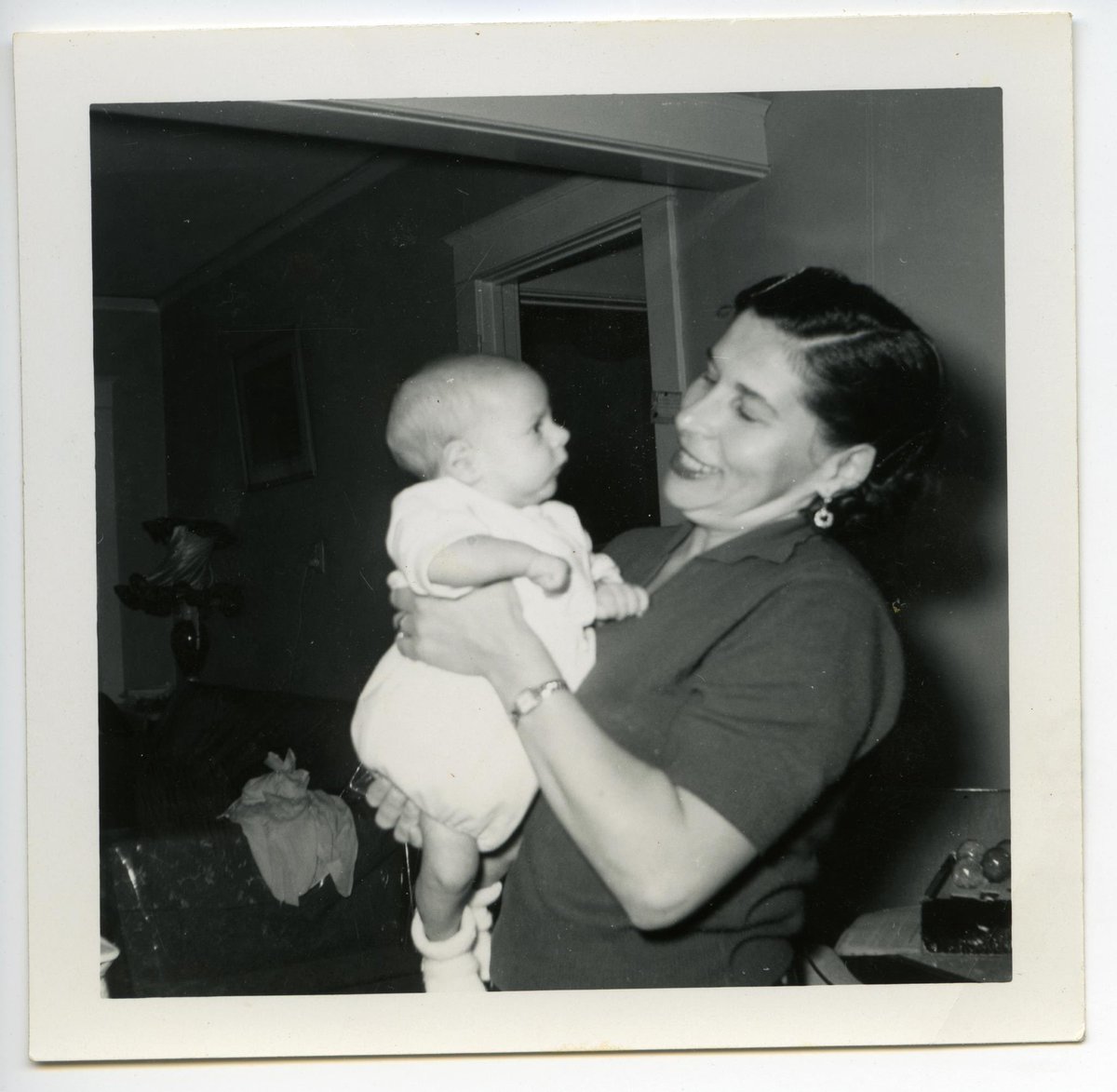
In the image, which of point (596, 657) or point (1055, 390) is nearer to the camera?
point (596, 657)

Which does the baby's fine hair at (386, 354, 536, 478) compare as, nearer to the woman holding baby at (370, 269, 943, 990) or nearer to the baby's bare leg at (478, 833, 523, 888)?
the woman holding baby at (370, 269, 943, 990)

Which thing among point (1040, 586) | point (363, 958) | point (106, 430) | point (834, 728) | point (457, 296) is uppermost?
point (457, 296)

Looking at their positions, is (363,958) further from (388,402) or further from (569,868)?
(388,402)

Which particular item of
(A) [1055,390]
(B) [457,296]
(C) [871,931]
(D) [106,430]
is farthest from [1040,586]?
(D) [106,430]

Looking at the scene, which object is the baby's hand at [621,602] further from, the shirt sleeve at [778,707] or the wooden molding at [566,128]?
the wooden molding at [566,128]

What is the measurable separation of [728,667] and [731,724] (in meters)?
0.06

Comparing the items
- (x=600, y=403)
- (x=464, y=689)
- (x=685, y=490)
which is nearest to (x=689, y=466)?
(x=685, y=490)

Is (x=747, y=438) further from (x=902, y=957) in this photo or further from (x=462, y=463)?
(x=902, y=957)

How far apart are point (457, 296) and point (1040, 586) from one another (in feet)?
2.67

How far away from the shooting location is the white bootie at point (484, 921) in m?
1.40

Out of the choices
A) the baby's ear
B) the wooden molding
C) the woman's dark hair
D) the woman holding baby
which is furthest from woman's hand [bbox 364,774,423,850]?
the wooden molding

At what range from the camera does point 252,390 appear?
1449 millimetres

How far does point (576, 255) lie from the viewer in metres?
1.43

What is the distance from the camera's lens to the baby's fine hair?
1372 millimetres
